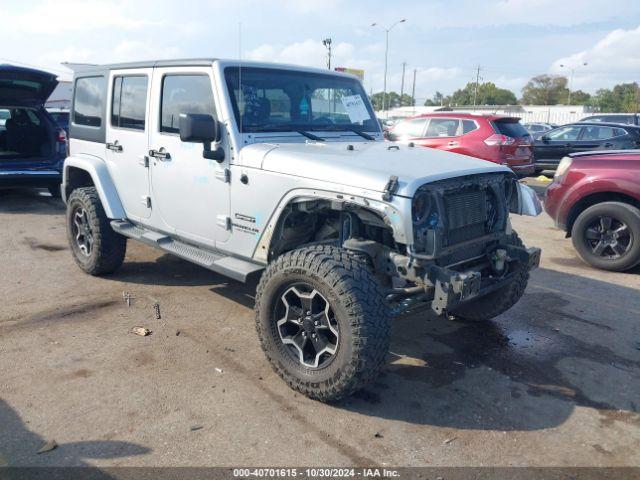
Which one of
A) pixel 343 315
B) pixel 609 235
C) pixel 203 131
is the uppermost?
pixel 203 131

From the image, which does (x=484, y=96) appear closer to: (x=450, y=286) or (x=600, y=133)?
(x=600, y=133)

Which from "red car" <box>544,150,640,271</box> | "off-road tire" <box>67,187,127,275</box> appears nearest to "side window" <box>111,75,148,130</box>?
"off-road tire" <box>67,187,127,275</box>

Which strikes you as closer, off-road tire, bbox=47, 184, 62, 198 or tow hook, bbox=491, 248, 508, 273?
tow hook, bbox=491, 248, 508, 273

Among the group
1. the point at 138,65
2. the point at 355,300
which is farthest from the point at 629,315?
the point at 138,65

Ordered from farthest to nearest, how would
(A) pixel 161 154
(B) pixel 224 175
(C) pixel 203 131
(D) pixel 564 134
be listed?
(D) pixel 564 134 < (A) pixel 161 154 < (B) pixel 224 175 < (C) pixel 203 131

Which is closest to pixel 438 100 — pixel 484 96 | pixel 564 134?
pixel 484 96

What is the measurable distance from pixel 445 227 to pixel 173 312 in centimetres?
263

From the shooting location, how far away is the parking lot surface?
9.94ft

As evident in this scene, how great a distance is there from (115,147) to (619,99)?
9321cm

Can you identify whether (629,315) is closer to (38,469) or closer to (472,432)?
(472,432)

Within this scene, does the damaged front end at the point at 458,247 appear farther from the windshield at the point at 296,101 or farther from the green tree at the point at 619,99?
the green tree at the point at 619,99

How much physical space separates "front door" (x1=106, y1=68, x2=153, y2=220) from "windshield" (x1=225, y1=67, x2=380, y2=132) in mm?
1127

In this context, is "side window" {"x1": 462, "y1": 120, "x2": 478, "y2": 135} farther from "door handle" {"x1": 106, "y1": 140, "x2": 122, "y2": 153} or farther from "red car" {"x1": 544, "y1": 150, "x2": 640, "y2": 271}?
"door handle" {"x1": 106, "y1": 140, "x2": 122, "y2": 153}

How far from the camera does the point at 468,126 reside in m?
11.6
